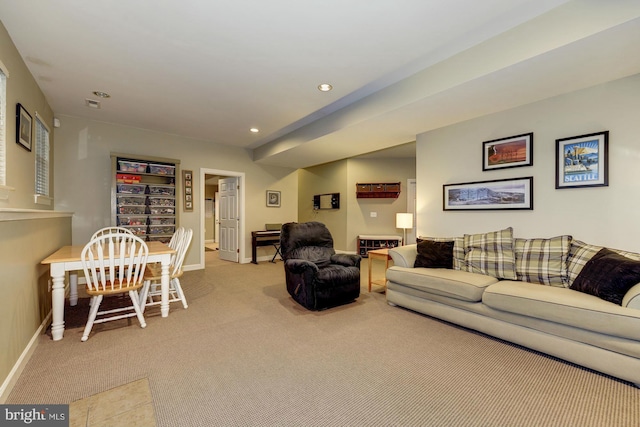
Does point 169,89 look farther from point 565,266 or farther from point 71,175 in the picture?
point 565,266

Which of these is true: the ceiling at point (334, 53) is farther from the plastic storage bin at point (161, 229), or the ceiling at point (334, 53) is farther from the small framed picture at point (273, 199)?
the small framed picture at point (273, 199)

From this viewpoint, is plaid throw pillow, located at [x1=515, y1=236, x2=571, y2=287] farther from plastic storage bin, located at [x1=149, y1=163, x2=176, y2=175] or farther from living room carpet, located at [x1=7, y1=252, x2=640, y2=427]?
plastic storage bin, located at [x1=149, y1=163, x2=176, y2=175]

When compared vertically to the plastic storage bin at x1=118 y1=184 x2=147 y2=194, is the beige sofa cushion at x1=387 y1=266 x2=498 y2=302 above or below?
below

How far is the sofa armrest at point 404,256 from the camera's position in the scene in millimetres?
3290

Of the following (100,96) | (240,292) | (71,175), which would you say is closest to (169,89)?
(100,96)

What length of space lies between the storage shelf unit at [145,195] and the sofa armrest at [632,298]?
5.56 metres

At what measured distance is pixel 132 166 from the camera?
4523mm

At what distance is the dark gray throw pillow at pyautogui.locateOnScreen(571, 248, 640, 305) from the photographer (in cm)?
191

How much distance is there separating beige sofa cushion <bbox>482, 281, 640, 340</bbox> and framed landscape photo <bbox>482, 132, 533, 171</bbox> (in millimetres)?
1389

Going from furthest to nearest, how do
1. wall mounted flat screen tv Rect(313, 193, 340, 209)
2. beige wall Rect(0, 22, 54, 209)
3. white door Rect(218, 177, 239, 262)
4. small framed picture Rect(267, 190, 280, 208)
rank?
1. wall mounted flat screen tv Rect(313, 193, 340, 209)
2. small framed picture Rect(267, 190, 280, 208)
3. white door Rect(218, 177, 239, 262)
4. beige wall Rect(0, 22, 54, 209)

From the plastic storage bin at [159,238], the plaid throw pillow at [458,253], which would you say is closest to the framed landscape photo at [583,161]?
the plaid throw pillow at [458,253]

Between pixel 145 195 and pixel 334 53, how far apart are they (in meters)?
3.92

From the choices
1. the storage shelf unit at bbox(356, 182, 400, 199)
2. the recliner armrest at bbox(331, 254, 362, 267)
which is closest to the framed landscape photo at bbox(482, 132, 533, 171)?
the recliner armrest at bbox(331, 254, 362, 267)

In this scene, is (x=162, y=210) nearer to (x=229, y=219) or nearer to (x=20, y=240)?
(x=229, y=219)
